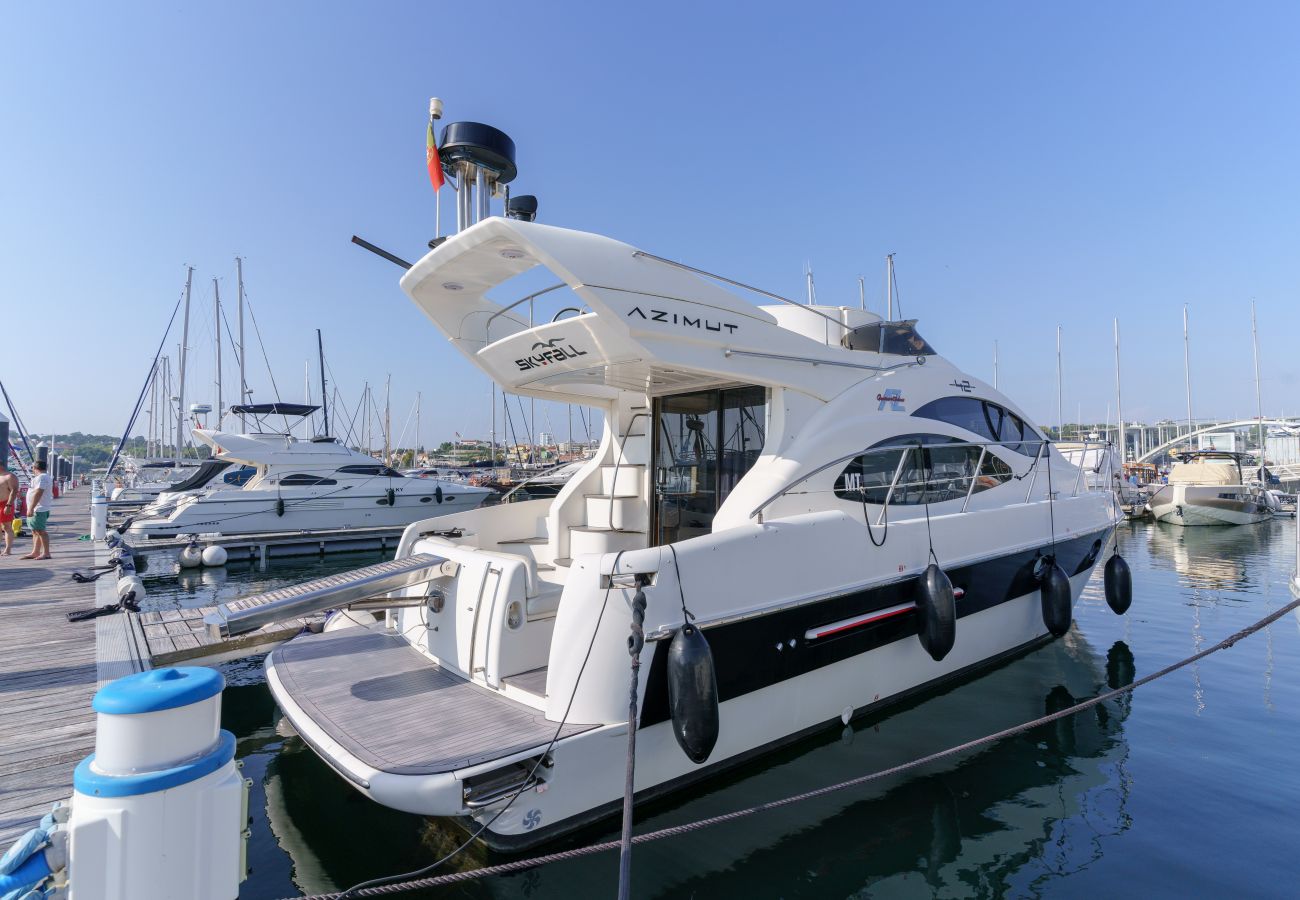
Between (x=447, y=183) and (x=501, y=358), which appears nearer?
(x=447, y=183)

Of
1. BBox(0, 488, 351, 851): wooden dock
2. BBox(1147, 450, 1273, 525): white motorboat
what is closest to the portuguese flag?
BBox(0, 488, 351, 851): wooden dock

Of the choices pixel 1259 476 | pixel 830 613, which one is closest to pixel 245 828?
pixel 830 613

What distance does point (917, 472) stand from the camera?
6.25 meters

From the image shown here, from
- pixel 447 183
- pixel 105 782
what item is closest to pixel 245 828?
pixel 105 782

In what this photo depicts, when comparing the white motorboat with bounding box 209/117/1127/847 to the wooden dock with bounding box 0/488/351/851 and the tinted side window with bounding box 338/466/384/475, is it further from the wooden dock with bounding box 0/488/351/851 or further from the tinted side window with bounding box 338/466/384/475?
the tinted side window with bounding box 338/466/384/475

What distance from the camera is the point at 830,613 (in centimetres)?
476

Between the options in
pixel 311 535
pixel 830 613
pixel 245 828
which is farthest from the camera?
pixel 311 535

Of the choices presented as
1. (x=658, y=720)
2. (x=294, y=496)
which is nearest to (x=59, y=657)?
(x=658, y=720)

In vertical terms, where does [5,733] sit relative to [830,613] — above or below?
below

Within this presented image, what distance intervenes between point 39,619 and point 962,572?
9.39m

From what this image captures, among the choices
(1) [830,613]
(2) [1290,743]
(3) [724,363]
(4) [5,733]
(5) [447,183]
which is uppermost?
(5) [447,183]

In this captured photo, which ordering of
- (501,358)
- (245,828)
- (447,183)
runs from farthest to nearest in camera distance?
(501,358) < (447,183) < (245,828)

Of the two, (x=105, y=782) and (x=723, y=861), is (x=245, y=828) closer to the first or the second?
(x=105, y=782)

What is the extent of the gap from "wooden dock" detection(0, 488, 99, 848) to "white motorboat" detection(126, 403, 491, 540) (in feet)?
26.7
